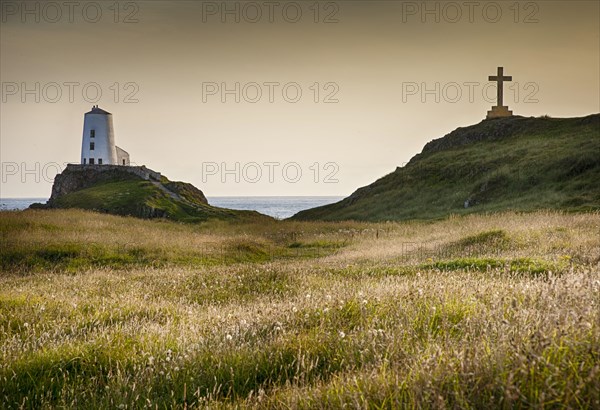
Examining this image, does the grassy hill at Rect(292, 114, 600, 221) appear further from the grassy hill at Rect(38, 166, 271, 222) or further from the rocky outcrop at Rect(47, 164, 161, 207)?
the rocky outcrop at Rect(47, 164, 161, 207)

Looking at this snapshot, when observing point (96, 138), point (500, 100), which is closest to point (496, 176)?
point (500, 100)

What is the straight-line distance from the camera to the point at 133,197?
59.4m

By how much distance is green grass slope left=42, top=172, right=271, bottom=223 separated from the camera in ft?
183

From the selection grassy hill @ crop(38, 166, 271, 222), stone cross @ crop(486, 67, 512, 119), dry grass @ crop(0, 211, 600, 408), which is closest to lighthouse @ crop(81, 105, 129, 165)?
grassy hill @ crop(38, 166, 271, 222)

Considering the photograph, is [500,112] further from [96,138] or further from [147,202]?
[96,138]

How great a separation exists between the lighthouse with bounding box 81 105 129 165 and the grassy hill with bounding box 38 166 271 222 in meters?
7.26

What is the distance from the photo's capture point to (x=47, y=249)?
891 inches

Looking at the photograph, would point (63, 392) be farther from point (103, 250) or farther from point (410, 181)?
point (410, 181)

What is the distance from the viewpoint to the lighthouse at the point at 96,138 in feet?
287

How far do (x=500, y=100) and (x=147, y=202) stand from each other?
5185cm

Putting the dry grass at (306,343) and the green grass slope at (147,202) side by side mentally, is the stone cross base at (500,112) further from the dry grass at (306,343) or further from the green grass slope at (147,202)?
the dry grass at (306,343)

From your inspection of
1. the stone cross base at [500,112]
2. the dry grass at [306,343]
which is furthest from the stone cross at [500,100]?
the dry grass at [306,343]

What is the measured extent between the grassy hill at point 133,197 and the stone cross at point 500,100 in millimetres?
33585

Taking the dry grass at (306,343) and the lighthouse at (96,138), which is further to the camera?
the lighthouse at (96,138)
